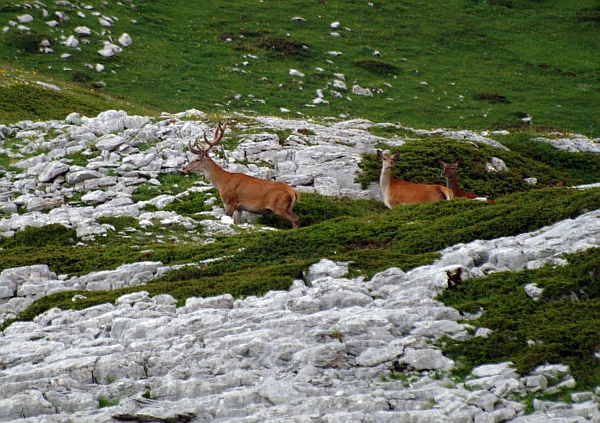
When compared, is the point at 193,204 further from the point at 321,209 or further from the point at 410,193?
the point at 410,193

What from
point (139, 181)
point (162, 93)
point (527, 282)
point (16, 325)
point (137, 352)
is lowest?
point (162, 93)

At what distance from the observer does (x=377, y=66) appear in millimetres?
42688

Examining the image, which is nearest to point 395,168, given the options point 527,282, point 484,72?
point 527,282

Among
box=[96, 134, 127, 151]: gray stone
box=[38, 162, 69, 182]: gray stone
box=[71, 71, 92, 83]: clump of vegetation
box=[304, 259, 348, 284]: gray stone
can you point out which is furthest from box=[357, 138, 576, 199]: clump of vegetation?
box=[71, 71, 92, 83]: clump of vegetation

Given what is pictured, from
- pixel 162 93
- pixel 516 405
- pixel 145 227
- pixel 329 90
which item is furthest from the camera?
pixel 329 90

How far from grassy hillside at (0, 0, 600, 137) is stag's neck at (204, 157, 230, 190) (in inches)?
433

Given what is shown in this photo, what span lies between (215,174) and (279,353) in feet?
38.5

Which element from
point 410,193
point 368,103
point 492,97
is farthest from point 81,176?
point 492,97

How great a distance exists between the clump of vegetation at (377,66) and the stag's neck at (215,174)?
23.4 metres

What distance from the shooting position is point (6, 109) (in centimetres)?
2839

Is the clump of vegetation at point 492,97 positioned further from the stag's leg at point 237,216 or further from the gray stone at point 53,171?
the gray stone at point 53,171

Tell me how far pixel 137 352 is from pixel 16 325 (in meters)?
2.78

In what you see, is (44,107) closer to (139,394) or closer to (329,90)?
(329,90)

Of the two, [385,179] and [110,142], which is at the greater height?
[385,179]
